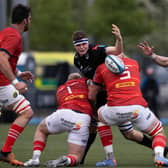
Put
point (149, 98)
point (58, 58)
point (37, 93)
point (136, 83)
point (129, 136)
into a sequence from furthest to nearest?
point (58, 58) → point (37, 93) → point (149, 98) → point (129, 136) → point (136, 83)

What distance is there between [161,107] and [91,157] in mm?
17382

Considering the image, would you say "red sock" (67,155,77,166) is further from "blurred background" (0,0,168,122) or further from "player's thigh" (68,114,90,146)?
"blurred background" (0,0,168,122)

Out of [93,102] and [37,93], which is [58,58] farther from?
[93,102]

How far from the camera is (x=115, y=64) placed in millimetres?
10219

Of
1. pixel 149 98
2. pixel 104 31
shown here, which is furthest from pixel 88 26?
pixel 149 98

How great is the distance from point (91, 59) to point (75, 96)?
62 centimetres

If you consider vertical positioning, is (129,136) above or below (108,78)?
below

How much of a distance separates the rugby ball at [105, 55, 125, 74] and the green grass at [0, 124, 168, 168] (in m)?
1.33

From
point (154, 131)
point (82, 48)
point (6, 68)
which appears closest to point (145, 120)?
point (154, 131)

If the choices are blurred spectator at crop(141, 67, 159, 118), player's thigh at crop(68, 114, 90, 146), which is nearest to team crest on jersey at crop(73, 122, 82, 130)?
player's thigh at crop(68, 114, 90, 146)

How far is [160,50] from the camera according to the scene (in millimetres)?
45781

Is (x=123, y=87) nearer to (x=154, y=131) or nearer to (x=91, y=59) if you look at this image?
(x=154, y=131)

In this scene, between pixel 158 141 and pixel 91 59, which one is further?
pixel 91 59

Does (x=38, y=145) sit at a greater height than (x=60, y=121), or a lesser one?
lesser
